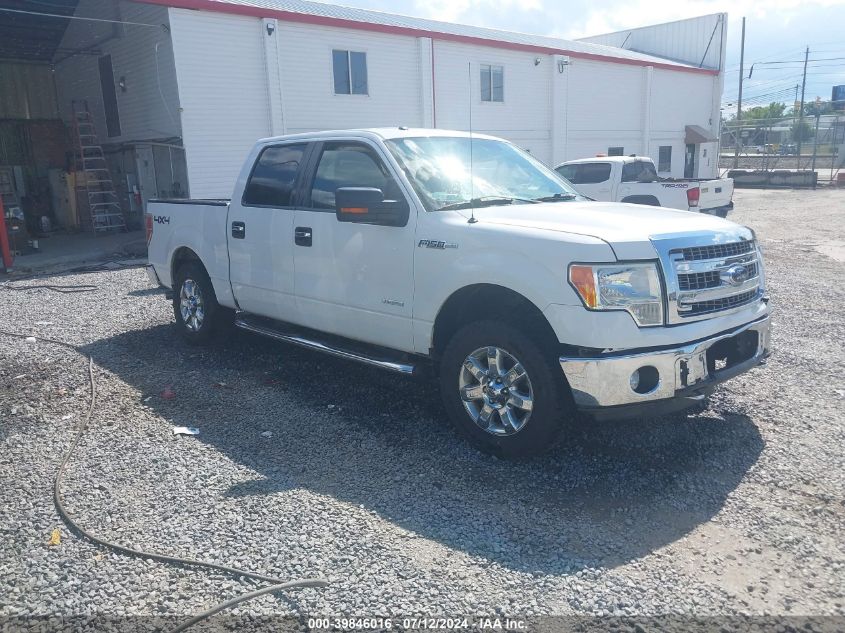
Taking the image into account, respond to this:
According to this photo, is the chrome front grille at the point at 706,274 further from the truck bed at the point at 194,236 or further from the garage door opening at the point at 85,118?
the garage door opening at the point at 85,118

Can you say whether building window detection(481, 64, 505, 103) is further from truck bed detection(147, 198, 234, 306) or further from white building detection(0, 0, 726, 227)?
truck bed detection(147, 198, 234, 306)

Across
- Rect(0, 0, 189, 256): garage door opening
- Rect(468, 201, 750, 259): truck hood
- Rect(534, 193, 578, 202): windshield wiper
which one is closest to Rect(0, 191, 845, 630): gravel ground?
Rect(468, 201, 750, 259): truck hood

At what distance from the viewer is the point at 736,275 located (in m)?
4.33

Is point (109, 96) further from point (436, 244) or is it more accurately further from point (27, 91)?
point (436, 244)

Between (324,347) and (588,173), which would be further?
(588,173)

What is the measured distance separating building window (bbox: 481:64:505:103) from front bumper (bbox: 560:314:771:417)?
70.3ft

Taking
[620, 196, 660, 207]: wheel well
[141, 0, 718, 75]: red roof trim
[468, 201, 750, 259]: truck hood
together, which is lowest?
[620, 196, 660, 207]: wheel well

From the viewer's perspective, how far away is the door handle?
18.4ft

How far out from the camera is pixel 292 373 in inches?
253

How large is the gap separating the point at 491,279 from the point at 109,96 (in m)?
20.8

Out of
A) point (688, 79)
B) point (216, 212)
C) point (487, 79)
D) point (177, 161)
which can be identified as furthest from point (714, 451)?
point (688, 79)

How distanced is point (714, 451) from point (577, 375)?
1.28 metres

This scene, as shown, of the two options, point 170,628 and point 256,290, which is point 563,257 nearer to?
point 170,628

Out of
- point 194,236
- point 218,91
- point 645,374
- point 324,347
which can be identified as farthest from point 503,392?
point 218,91
